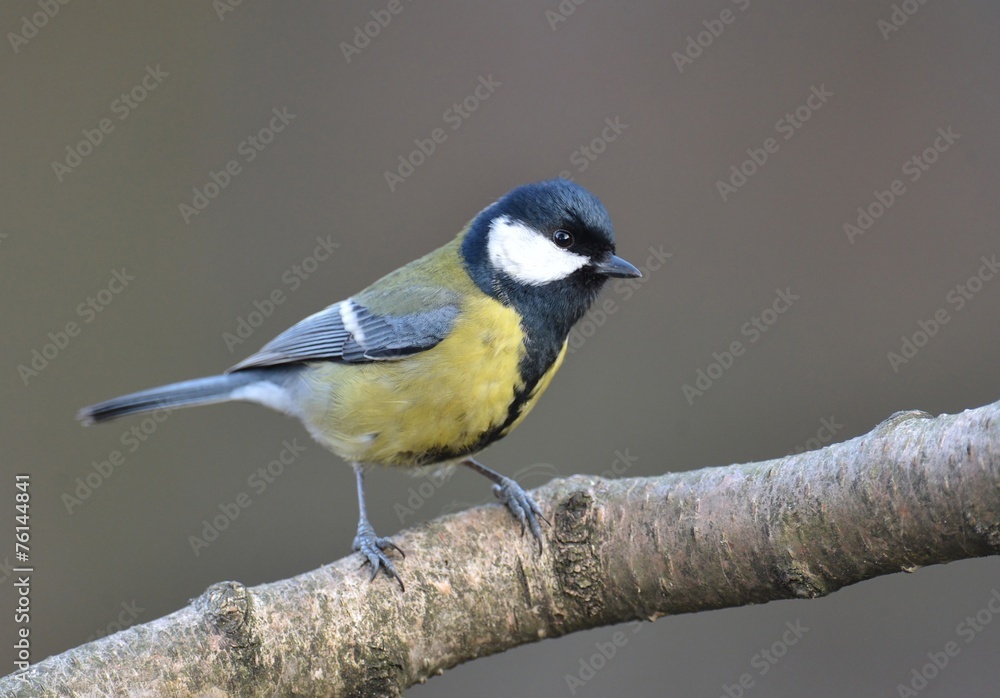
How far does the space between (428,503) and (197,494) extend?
97 cm

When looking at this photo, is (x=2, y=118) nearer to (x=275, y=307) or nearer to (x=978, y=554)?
(x=275, y=307)

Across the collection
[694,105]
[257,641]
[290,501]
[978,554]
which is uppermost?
[694,105]

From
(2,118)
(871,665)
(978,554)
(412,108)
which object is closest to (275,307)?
(412,108)

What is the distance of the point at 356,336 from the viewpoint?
2.42 meters

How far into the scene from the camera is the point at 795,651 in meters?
3.13

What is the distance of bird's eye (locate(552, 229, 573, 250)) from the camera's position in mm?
2268
